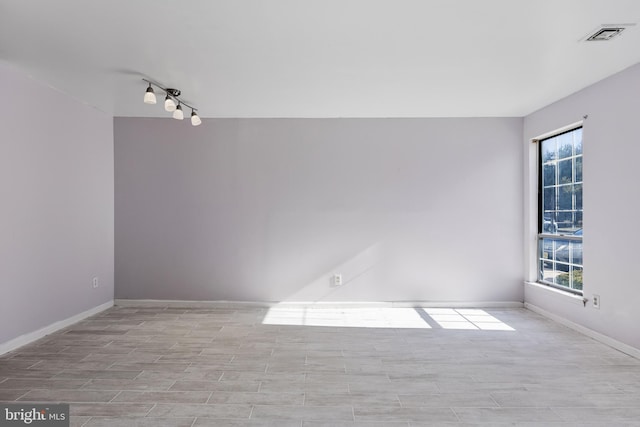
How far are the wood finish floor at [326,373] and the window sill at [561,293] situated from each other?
32cm

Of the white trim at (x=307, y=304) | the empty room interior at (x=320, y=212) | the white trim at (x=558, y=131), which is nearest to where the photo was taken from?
the empty room interior at (x=320, y=212)

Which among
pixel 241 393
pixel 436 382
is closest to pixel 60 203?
pixel 241 393

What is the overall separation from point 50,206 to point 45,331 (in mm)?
1228

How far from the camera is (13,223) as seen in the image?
3.35 m

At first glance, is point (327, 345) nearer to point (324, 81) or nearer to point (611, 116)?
point (324, 81)

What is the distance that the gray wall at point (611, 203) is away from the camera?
3238 millimetres

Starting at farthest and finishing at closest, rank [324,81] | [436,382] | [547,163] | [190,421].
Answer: [547,163], [324,81], [436,382], [190,421]

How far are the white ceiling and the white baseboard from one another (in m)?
2.40

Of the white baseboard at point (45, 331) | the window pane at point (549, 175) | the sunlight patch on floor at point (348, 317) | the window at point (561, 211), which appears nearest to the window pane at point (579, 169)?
the window at point (561, 211)

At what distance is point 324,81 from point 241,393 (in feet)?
8.96

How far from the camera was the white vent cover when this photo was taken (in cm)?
256

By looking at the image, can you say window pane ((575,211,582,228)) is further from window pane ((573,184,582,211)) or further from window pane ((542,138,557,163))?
window pane ((542,138,557,163))

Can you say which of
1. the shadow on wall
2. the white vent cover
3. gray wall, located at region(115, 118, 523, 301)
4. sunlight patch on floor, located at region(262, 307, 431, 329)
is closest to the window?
gray wall, located at region(115, 118, 523, 301)

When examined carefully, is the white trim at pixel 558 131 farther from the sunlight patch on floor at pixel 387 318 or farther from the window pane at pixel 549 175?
the sunlight patch on floor at pixel 387 318
